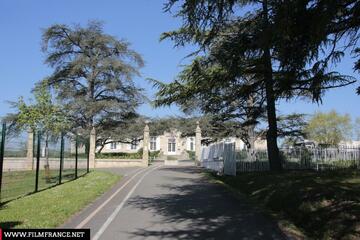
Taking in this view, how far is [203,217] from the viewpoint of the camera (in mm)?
11742

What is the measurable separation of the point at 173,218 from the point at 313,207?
11.8 feet

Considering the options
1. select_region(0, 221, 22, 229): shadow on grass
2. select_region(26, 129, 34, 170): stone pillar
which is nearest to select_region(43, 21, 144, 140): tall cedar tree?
select_region(26, 129, 34, 170): stone pillar

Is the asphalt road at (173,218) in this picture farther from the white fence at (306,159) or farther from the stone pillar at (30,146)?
the white fence at (306,159)

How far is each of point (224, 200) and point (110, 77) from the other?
43730 mm

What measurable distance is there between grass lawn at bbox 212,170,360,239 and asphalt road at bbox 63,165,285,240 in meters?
0.66

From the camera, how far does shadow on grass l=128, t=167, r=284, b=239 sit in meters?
9.52

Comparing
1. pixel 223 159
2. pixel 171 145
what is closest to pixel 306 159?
pixel 223 159

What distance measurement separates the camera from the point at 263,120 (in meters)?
49.2

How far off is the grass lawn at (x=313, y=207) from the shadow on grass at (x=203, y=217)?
608 mm

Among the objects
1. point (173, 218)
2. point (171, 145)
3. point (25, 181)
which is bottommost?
point (173, 218)

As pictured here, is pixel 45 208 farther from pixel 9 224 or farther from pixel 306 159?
pixel 306 159

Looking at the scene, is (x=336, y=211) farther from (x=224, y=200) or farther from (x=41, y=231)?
(x=41, y=231)

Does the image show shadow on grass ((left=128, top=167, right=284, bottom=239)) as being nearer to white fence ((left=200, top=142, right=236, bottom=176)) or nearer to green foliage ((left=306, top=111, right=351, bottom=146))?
white fence ((left=200, top=142, right=236, bottom=176))

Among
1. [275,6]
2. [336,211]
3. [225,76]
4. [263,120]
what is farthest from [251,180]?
[263,120]
